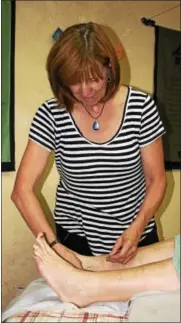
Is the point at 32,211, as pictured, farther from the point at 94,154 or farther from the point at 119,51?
the point at 119,51

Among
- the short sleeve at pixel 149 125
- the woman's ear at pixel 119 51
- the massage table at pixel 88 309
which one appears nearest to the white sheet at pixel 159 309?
the massage table at pixel 88 309

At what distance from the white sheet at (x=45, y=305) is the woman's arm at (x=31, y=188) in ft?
0.26

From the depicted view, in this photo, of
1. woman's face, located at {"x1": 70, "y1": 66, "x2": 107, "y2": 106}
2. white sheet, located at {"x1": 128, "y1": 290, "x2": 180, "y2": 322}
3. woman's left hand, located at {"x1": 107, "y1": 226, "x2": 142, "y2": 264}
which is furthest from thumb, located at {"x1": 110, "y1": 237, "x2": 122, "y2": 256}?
woman's face, located at {"x1": 70, "y1": 66, "x2": 107, "y2": 106}

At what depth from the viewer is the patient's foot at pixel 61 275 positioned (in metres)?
0.51

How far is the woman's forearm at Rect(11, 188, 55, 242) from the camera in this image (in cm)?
54

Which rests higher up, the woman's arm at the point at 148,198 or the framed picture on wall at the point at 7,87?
the framed picture on wall at the point at 7,87

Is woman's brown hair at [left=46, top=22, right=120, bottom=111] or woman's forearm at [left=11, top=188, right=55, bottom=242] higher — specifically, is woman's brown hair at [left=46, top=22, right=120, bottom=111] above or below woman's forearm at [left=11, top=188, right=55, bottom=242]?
above

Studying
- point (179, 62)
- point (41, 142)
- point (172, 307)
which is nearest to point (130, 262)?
point (172, 307)

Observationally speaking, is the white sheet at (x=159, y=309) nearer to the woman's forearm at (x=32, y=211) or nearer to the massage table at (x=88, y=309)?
the massage table at (x=88, y=309)

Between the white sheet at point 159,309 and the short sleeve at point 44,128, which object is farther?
the short sleeve at point 44,128

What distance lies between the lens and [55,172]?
555mm

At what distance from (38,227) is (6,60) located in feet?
0.89

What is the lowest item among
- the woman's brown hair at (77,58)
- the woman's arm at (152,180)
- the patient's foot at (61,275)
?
the patient's foot at (61,275)

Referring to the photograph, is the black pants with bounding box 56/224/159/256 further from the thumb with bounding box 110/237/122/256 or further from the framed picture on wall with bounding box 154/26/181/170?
the framed picture on wall with bounding box 154/26/181/170
